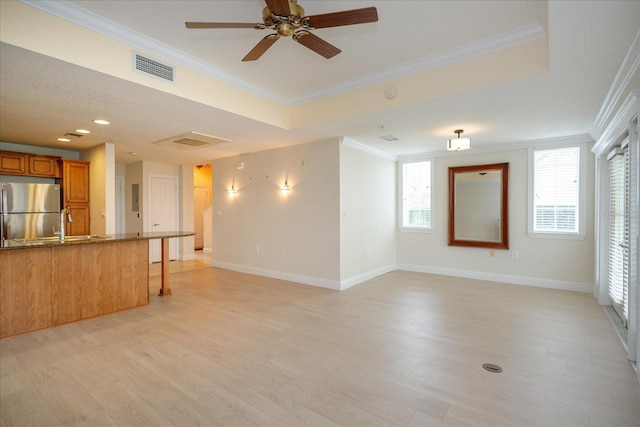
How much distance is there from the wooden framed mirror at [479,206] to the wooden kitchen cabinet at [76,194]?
715cm

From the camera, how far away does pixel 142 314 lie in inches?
161

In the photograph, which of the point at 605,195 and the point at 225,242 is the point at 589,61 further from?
the point at 225,242

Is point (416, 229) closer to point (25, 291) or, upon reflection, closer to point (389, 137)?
point (389, 137)

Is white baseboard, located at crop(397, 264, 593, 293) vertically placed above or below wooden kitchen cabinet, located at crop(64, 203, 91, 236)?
below

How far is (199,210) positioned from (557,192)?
1009cm

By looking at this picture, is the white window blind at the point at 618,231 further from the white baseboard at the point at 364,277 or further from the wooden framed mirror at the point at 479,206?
the white baseboard at the point at 364,277

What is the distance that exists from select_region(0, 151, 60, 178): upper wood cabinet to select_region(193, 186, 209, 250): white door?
201 inches

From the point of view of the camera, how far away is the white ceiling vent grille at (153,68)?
301cm

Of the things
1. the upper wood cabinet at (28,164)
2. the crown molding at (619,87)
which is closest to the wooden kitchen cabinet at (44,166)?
the upper wood cabinet at (28,164)

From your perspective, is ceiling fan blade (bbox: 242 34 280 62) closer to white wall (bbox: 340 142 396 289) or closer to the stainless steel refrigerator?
white wall (bbox: 340 142 396 289)

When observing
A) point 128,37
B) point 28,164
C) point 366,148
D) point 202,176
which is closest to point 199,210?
point 202,176

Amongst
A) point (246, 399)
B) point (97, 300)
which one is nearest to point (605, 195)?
point (246, 399)

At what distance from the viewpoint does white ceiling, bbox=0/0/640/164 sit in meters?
2.50

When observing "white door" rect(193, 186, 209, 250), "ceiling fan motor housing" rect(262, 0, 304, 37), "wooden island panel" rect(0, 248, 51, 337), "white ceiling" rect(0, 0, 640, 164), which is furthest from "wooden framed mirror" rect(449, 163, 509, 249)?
"white door" rect(193, 186, 209, 250)
